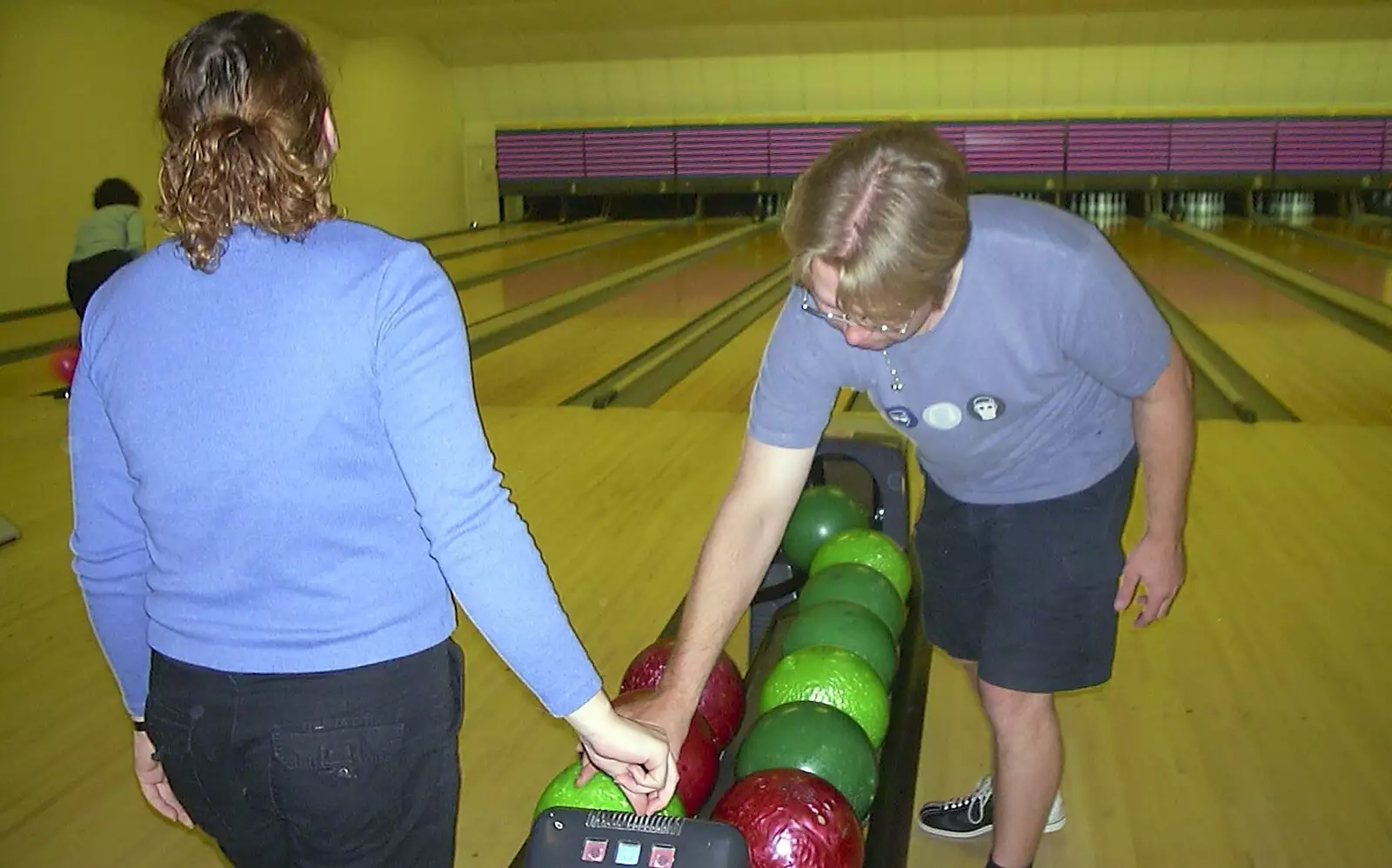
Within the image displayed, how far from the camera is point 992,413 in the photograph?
4.67 ft

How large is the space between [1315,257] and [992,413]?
7705 mm

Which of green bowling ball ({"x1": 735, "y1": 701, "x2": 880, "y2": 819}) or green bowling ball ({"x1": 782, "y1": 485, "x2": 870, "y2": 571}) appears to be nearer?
green bowling ball ({"x1": 735, "y1": 701, "x2": 880, "y2": 819})

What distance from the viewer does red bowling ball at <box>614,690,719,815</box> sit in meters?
1.61

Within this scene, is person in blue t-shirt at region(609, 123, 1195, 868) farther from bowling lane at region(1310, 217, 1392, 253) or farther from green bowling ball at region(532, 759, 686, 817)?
bowling lane at region(1310, 217, 1392, 253)

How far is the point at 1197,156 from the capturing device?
35.2 feet

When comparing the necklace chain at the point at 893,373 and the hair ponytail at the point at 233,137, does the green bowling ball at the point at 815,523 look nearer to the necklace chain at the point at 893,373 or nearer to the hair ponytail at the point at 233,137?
the necklace chain at the point at 893,373

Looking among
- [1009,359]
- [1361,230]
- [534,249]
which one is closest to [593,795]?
[1009,359]

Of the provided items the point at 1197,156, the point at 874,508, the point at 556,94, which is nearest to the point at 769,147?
the point at 556,94

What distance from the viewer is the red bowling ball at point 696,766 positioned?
5.29 ft

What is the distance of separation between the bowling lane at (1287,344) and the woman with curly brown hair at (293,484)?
3845mm

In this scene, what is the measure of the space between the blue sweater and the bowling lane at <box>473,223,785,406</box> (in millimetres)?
3741

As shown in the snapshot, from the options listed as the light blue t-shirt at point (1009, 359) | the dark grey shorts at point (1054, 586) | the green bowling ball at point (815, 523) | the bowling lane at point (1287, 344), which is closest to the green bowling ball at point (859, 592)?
the green bowling ball at point (815, 523)

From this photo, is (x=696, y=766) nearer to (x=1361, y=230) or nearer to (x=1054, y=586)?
(x=1054, y=586)

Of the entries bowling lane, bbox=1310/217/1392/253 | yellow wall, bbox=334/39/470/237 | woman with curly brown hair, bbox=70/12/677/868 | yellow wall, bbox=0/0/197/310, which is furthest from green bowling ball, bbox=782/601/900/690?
yellow wall, bbox=334/39/470/237
